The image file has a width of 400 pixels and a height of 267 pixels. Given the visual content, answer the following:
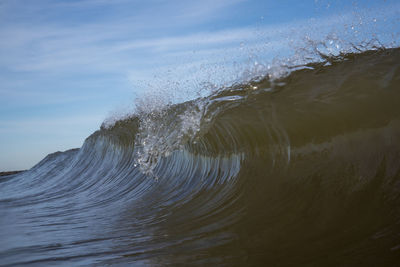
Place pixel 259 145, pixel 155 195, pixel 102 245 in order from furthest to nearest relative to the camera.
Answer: pixel 155 195
pixel 259 145
pixel 102 245

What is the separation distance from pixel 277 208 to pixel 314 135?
2.83ft

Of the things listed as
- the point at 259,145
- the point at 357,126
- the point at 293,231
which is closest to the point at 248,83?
the point at 259,145

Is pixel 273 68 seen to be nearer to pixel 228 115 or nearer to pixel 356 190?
pixel 228 115

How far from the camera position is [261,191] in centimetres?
269

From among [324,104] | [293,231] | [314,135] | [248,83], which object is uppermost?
[248,83]

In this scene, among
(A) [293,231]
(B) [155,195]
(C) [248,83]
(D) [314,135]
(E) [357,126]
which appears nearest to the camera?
(A) [293,231]

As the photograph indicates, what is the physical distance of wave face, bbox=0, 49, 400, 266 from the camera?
68.7 inches

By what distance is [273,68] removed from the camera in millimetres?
3365

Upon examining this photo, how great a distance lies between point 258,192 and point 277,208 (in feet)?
1.41

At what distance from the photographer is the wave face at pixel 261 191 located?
5.73ft

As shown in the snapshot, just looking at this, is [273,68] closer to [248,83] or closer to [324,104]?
[248,83]

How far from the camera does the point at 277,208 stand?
2.26 meters

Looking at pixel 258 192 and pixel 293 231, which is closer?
pixel 293 231

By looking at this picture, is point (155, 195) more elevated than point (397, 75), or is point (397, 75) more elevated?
point (397, 75)
